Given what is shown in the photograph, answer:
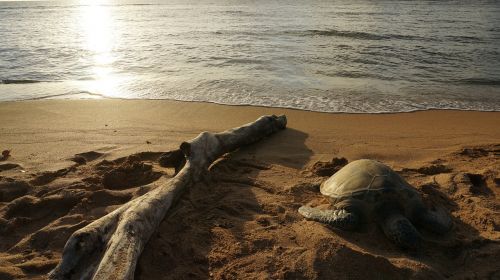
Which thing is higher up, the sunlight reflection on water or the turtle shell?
the sunlight reflection on water

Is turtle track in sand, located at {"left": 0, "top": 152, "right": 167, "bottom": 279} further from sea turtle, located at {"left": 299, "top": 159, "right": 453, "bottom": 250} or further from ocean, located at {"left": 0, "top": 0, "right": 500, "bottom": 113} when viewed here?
ocean, located at {"left": 0, "top": 0, "right": 500, "bottom": 113}

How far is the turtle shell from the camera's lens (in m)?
3.38

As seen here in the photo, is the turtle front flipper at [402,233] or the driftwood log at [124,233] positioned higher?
the driftwood log at [124,233]

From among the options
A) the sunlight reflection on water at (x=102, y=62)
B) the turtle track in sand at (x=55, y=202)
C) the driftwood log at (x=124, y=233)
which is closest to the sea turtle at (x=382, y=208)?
the driftwood log at (x=124, y=233)

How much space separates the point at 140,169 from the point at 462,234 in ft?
10.1

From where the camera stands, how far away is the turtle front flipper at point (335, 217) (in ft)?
10.5

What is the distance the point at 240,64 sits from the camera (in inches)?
422

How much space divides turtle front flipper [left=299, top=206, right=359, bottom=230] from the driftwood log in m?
1.16

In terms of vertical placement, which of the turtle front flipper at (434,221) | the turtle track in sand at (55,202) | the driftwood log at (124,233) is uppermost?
the driftwood log at (124,233)

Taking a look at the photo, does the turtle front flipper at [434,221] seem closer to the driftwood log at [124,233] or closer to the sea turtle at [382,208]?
the sea turtle at [382,208]

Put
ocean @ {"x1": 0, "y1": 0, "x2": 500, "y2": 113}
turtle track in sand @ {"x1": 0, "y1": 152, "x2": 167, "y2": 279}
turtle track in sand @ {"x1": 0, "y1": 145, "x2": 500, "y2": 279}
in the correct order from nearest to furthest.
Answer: turtle track in sand @ {"x1": 0, "y1": 145, "x2": 500, "y2": 279}
turtle track in sand @ {"x1": 0, "y1": 152, "x2": 167, "y2": 279}
ocean @ {"x1": 0, "y1": 0, "x2": 500, "y2": 113}

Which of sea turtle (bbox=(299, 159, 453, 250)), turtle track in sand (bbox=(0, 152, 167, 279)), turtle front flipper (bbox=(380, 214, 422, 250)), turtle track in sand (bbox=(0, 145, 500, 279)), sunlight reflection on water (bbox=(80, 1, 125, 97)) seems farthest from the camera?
sunlight reflection on water (bbox=(80, 1, 125, 97))

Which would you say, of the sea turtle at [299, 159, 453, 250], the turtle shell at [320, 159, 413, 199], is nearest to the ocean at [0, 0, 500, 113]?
the turtle shell at [320, 159, 413, 199]

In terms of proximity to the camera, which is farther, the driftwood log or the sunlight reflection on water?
the sunlight reflection on water
